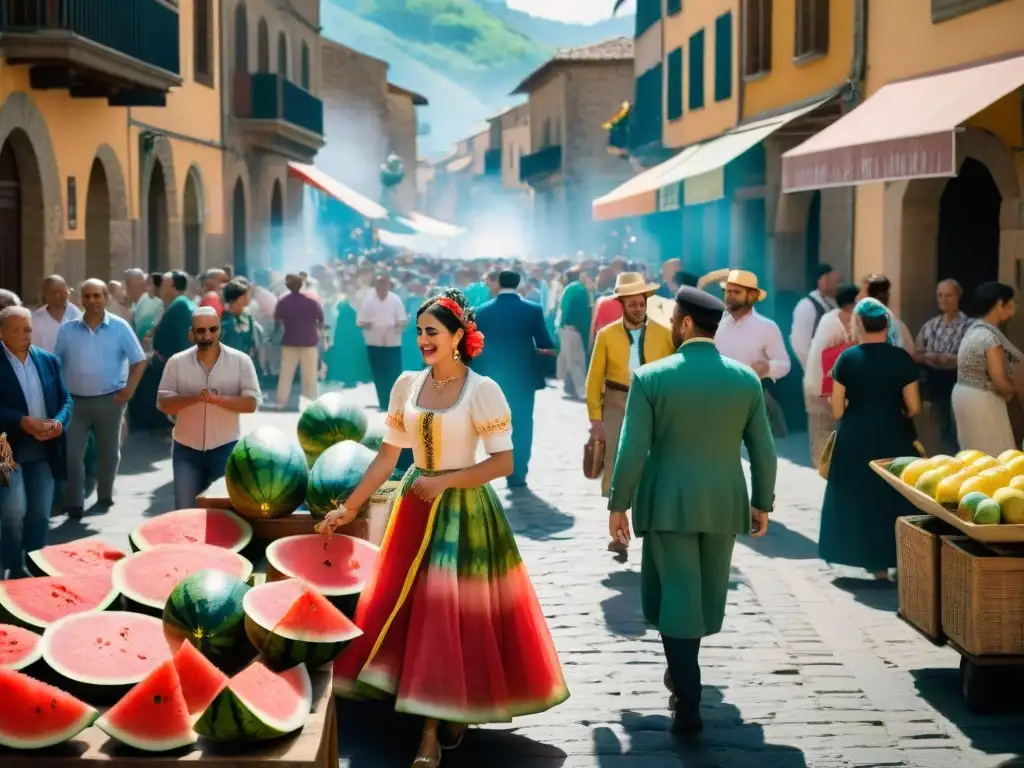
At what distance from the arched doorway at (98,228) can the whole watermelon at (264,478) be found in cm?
1685

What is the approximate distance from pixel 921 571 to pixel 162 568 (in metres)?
3.56

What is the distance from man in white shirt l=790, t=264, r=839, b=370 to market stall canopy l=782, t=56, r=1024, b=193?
37.7 inches

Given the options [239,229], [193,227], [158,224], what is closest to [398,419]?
[158,224]

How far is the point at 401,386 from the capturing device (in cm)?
653

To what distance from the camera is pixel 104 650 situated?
4926 mm

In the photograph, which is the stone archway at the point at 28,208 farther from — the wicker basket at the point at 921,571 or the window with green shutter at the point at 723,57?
the wicker basket at the point at 921,571

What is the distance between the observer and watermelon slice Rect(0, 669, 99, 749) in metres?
4.30

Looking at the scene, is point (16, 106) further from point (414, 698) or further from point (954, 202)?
point (414, 698)

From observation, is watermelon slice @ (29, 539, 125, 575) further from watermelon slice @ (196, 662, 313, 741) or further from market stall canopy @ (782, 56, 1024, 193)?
market stall canopy @ (782, 56, 1024, 193)

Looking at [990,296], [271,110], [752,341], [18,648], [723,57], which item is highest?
[723,57]

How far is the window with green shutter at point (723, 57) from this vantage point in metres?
26.0

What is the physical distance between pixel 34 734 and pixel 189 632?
0.87m

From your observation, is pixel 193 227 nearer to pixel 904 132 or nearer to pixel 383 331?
pixel 383 331

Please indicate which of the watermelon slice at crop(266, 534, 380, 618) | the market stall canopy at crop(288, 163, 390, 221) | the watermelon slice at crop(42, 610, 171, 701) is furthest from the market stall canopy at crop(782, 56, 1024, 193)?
the market stall canopy at crop(288, 163, 390, 221)
